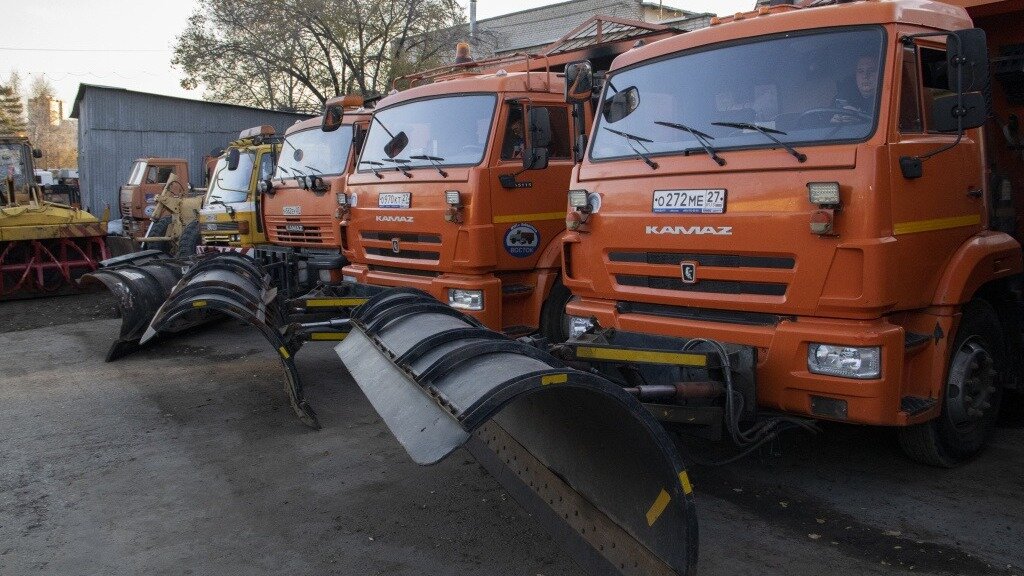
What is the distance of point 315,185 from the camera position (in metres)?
10.0

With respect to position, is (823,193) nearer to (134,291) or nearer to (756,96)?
(756,96)

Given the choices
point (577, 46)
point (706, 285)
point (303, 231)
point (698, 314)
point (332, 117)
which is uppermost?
point (577, 46)

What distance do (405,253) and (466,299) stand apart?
920 mm

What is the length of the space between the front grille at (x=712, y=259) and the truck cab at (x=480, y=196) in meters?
1.93

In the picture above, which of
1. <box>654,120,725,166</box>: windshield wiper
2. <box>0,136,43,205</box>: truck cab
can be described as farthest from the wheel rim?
<box>0,136,43,205</box>: truck cab

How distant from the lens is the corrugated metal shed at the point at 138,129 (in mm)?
26719

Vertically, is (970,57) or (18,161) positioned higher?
(18,161)

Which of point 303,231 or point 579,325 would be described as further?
point 303,231

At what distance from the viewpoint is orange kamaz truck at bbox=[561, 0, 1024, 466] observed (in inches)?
165

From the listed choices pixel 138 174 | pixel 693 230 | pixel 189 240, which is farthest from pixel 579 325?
pixel 138 174

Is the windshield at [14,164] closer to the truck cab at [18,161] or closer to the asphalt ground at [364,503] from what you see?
the truck cab at [18,161]

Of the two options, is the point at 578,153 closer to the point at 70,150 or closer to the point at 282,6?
the point at 282,6

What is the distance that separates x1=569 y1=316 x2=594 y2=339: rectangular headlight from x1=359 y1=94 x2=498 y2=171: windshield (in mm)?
2069

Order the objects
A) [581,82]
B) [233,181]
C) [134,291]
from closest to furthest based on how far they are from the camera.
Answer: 1. [581,82]
2. [134,291]
3. [233,181]
